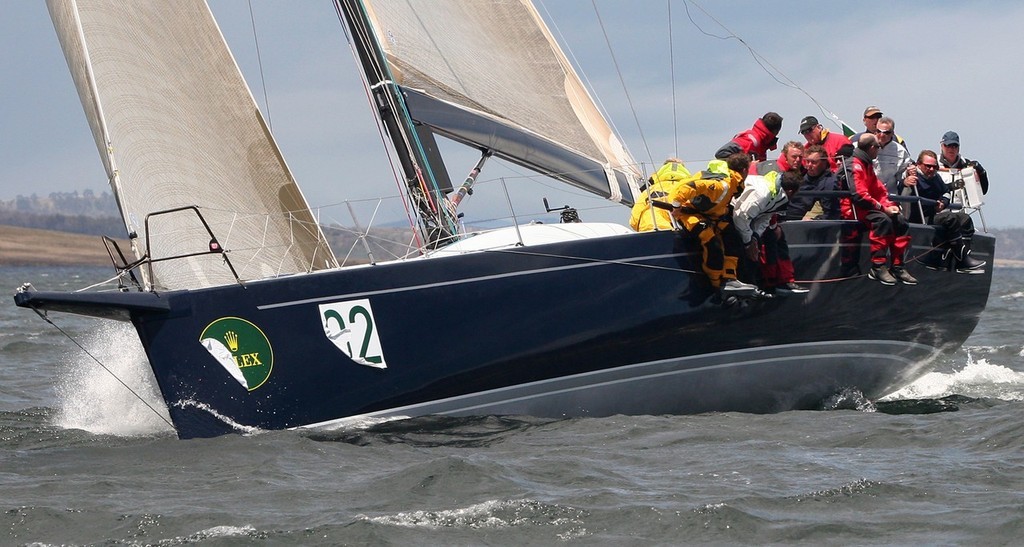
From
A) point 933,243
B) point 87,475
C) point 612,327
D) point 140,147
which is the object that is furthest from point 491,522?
point 933,243

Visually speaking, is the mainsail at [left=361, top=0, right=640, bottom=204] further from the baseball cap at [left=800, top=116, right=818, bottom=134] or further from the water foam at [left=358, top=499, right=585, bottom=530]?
the water foam at [left=358, top=499, right=585, bottom=530]

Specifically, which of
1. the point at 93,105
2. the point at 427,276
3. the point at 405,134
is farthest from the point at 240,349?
the point at 405,134

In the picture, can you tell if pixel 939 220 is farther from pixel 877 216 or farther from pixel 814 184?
pixel 814 184

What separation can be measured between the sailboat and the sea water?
0.83ft

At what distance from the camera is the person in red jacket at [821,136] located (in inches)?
354

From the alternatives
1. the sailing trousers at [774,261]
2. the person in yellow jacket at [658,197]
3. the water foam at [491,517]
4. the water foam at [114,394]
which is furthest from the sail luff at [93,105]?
the sailing trousers at [774,261]

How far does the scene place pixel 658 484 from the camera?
19.3 ft

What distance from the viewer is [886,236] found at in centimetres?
865

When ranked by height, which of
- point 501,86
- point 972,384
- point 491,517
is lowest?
point 972,384

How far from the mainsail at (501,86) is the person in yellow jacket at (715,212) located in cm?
97

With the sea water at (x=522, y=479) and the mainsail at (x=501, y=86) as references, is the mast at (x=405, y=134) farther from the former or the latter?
the sea water at (x=522, y=479)

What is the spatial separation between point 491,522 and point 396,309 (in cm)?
225

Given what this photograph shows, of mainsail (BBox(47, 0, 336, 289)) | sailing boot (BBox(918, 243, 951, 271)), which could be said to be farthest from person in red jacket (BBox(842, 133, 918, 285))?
mainsail (BBox(47, 0, 336, 289))

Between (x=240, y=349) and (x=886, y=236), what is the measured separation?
4.34m
